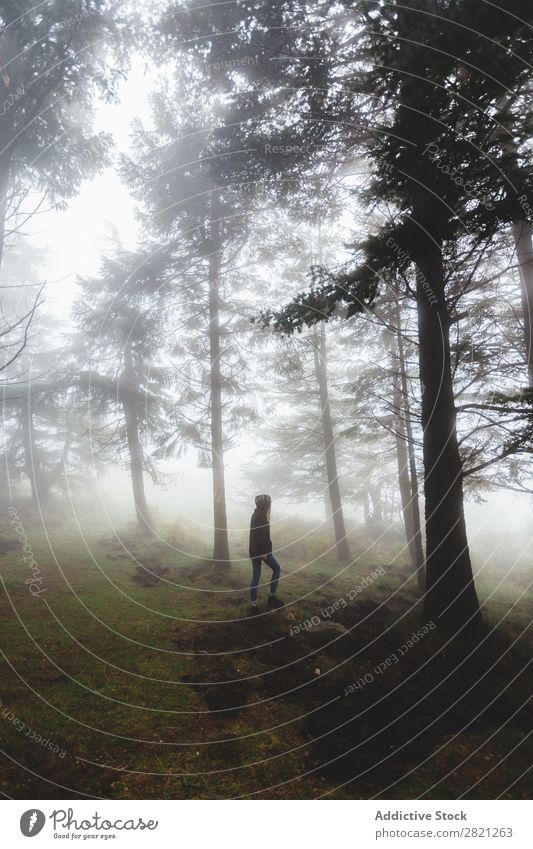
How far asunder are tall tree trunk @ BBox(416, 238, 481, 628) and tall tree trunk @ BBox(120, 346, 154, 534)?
1238 centimetres

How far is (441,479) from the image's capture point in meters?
6.81

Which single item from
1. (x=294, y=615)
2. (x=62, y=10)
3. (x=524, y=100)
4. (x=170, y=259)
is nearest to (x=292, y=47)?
(x=62, y=10)

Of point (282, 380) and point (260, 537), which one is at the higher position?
point (282, 380)

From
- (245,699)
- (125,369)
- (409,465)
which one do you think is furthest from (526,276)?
(125,369)

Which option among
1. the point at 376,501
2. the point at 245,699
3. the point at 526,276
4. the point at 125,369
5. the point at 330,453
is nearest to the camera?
the point at 245,699

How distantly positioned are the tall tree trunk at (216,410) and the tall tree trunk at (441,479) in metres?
6.73

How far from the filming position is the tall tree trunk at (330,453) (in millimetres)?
14477

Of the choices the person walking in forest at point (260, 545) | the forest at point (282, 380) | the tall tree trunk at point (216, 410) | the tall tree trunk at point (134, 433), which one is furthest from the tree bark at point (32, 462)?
the person walking in forest at point (260, 545)

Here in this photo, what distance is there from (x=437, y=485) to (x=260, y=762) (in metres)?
5.16

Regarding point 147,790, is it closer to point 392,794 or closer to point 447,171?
point 392,794

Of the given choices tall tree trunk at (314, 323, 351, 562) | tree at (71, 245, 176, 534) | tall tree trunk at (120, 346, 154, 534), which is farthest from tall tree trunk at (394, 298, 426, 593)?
tall tree trunk at (120, 346, 154, 534)

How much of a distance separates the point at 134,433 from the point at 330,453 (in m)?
8.96

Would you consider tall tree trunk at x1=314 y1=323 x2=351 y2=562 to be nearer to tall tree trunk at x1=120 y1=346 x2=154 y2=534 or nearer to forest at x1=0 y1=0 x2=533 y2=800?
forest at x1=0 y1=0 x2=533 y2=800

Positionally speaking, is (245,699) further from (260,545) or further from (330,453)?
(330,453)
